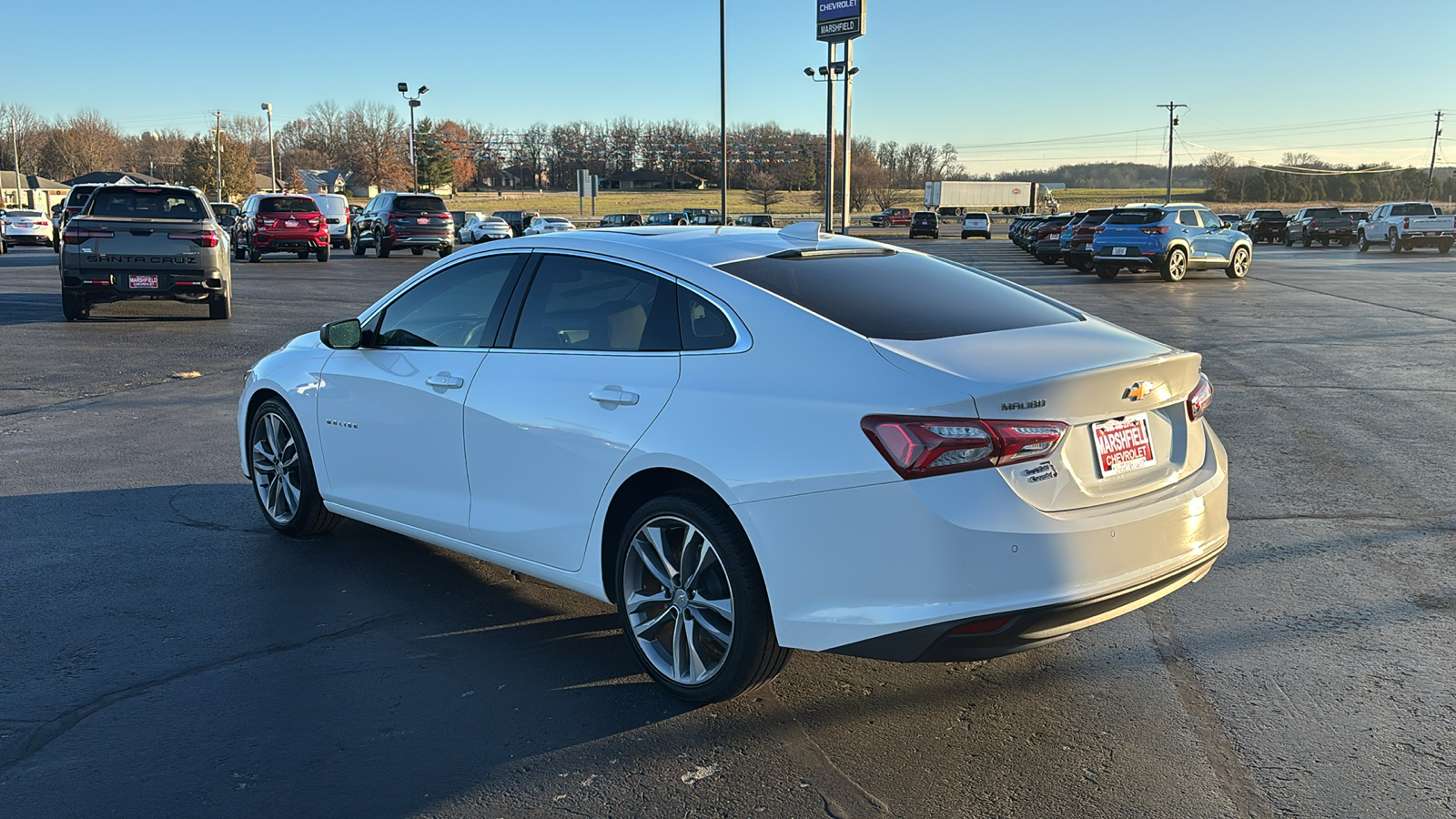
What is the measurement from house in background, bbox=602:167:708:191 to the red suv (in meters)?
137

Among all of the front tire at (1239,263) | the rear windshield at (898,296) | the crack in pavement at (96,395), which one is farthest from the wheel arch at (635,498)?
the front tire at (1239,263)

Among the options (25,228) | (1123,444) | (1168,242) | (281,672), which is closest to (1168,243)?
(1168,242)

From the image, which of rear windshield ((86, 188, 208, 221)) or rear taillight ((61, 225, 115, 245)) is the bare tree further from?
rear taillight ((61, 225, 115, 245))

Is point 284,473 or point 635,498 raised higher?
point 635,498

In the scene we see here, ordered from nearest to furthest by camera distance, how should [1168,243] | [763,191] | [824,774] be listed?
[824,774], [1168,243], [763,191]

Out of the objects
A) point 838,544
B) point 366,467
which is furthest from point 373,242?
point 838,544

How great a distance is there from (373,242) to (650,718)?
3519 centimetres

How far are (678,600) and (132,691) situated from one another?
6.29 ft

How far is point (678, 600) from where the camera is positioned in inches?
148

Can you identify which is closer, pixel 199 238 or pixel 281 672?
pixel 281 672

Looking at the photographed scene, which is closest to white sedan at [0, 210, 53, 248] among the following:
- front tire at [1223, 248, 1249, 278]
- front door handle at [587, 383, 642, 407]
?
front tire at [1223, 248, 1249, 278]

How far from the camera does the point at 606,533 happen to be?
3965mm

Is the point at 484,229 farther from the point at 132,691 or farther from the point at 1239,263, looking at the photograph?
the point at 132,691

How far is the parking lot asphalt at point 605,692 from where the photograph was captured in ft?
10.5
